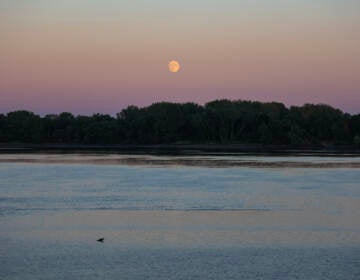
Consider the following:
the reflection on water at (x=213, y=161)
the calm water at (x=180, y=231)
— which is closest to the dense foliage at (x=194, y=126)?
Result: the reflection on water at (x=213, y=161)

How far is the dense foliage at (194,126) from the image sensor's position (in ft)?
412

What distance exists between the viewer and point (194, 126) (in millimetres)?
128875

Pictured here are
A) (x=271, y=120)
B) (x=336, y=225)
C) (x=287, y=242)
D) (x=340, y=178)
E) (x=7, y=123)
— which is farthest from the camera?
(x=7, y=123)

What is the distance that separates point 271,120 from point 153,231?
346ft

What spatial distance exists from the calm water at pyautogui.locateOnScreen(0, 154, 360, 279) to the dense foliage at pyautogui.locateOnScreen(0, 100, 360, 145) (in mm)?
88424

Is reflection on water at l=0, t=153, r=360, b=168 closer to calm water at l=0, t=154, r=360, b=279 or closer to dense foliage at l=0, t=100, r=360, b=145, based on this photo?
calm water at l=0, t=154, r=360, b=279

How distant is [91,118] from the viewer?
14525 cm

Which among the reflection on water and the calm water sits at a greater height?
the reflection on water

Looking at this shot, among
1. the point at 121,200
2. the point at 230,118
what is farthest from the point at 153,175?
the point at 230,118

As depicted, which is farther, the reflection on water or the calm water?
the reflection on water

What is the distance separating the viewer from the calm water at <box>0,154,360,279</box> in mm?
16094

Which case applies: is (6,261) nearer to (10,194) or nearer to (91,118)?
(10,194)

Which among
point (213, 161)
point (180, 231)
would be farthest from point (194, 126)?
point (180, 231)

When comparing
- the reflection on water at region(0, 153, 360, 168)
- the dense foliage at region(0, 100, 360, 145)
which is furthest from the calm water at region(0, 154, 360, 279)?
the dense foliage at region(0, 100, 360, 145)
